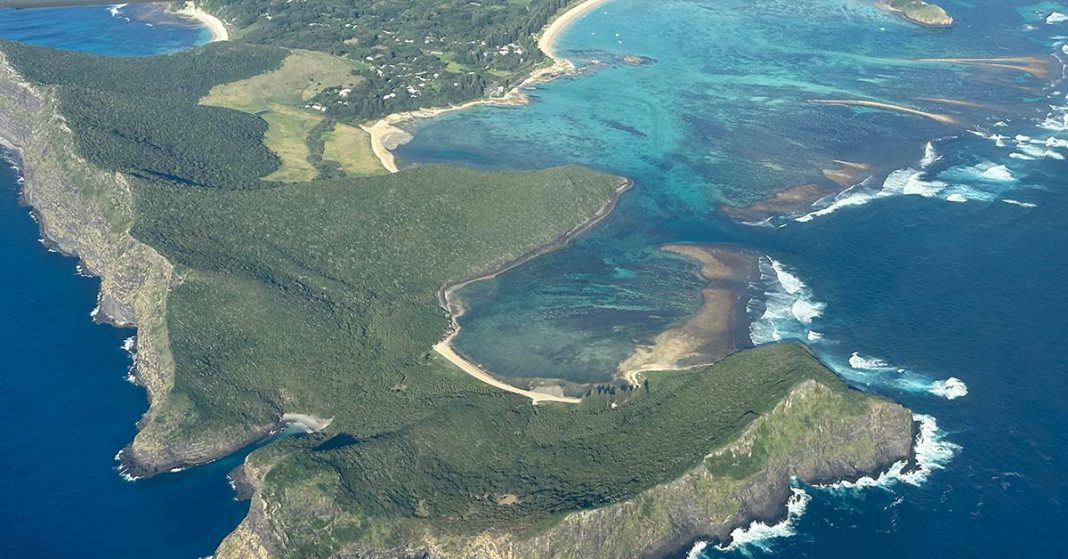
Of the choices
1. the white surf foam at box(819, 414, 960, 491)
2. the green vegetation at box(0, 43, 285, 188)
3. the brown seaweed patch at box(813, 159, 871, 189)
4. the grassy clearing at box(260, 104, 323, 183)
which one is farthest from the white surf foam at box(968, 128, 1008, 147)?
the green vegetation at box(0, 43, 285, 188)

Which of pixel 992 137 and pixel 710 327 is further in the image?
pixel 992 137

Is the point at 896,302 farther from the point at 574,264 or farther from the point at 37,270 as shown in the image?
the point at 37,270

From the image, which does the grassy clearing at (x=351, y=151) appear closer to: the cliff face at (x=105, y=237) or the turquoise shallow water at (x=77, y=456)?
the cliff face at (x=105, y=237)

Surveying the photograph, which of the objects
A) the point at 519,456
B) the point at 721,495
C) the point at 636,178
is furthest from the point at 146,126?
the point at 721,495

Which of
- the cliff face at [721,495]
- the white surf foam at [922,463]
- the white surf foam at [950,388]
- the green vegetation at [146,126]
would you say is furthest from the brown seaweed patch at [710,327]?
the green vegetation at [146,126]

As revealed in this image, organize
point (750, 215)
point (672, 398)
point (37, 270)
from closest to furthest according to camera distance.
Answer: point (672, 398)
point (37, 270)
point (750, 215)

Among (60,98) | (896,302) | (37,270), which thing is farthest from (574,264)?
(60,98)

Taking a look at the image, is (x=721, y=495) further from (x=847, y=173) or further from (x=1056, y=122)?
(x=1056, y=122)
